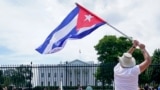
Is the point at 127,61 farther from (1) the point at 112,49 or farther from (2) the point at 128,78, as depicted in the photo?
(1) the point at 112,49

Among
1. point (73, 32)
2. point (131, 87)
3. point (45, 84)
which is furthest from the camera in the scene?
point (45, 84)

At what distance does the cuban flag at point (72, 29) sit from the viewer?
28.7 feet

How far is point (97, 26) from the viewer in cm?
854

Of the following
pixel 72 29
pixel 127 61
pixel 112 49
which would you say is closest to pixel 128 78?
pixel 127 61

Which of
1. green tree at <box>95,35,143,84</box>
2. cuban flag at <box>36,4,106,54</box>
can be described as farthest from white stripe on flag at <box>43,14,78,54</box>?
green tree at <box>95,35,143,84</box>

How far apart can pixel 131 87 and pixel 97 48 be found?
59.8 meters

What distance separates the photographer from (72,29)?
9.10m

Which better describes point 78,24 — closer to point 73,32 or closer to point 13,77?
point 73,32

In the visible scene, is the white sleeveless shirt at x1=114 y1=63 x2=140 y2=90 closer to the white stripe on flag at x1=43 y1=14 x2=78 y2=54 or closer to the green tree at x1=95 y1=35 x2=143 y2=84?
the white stripe on flag at x1=43 y1=14 x2=78 y2=54

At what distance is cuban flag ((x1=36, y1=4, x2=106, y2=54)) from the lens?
8.74 m

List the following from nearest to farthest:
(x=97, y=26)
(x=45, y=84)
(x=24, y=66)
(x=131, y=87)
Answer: (x=131, y=87) → (x=97, y=26) → (x=24, y=66) → (x=45, y=84)

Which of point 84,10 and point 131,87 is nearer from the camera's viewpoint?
point 131,87

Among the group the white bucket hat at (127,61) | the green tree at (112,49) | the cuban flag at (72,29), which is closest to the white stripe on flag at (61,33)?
the cuban flag at (72,29)

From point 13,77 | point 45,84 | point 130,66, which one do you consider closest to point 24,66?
point 13,77
